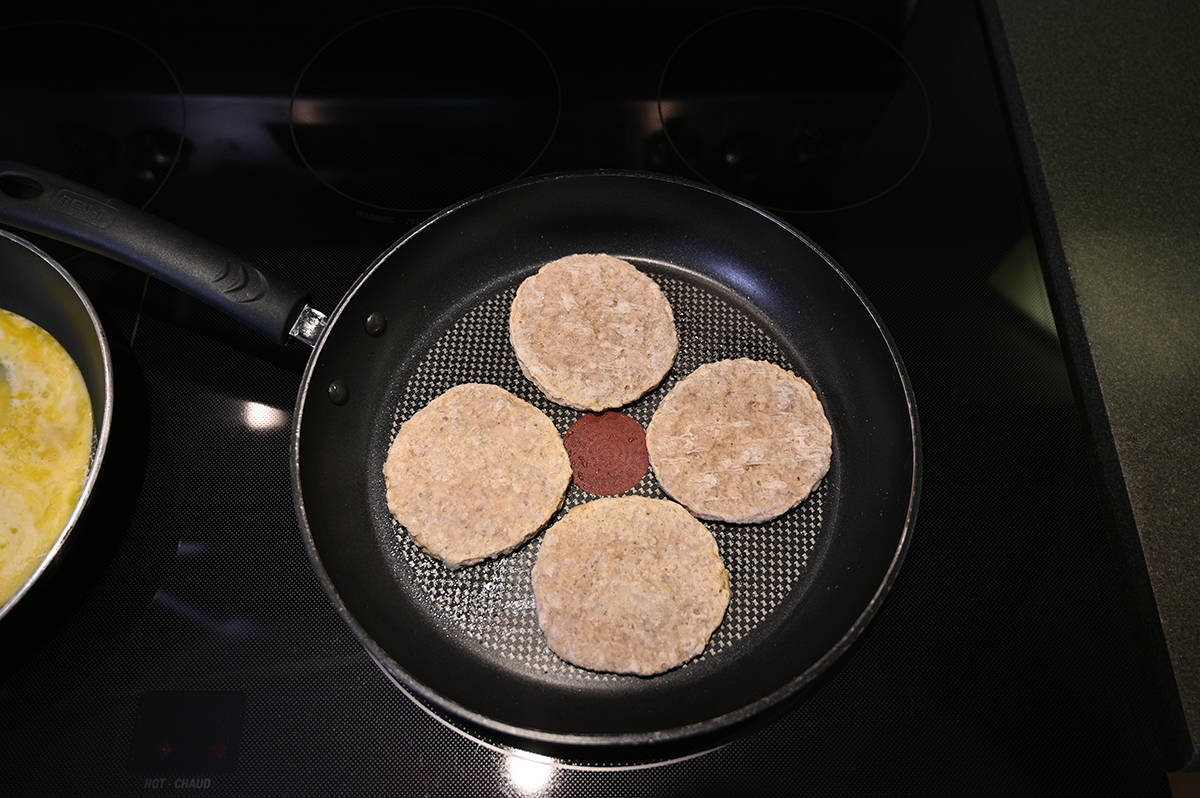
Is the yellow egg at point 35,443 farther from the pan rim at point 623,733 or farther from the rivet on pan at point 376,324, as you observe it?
the rivet on pan at point 376,324

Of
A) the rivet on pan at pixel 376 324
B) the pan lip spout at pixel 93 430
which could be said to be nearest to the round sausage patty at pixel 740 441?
the rivet on pan at pixel 376 324

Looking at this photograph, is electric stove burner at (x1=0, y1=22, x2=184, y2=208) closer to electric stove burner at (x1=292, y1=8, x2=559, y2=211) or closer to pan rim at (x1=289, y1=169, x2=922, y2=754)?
electric stove burner at (x1=292, y1=8, x2=559, y2=211)

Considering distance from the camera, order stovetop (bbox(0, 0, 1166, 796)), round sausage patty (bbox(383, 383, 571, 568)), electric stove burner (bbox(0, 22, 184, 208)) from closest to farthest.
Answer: stovetop (bbox(0, 0, 1166, 796)) → round sausage patty (bbox(383, 383, 571, 568)) → electric stove burner (bbox(0, 22, 184, 208))

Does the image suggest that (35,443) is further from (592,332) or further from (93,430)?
(592,332)

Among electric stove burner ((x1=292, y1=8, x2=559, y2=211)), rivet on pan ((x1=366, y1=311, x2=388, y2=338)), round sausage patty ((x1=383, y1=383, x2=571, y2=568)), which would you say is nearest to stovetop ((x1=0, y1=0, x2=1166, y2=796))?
electric stove burner ((x1=292, y1=8, x2=559, y2=211))

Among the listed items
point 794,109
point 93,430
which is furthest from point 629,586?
point 794,109

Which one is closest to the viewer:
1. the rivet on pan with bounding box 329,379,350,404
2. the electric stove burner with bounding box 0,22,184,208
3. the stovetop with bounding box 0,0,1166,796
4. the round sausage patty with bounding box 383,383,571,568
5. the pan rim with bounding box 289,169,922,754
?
the pan rim with bounding box 289,169,922,754

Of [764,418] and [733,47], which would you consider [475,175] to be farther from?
[764,418]

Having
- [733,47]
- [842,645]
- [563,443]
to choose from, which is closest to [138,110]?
[563,443]
